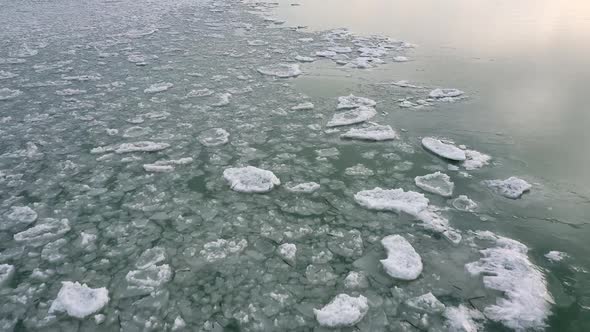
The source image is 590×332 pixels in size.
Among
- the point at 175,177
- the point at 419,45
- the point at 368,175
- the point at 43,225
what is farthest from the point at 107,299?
the point at 419,45

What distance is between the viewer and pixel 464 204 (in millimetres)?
5156

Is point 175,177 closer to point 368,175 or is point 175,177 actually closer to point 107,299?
point 107,299

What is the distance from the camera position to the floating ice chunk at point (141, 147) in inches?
259

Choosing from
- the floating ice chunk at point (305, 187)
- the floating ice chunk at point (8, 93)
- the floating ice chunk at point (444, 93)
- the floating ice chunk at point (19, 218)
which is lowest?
the floating ice chunk at point (8, 93)

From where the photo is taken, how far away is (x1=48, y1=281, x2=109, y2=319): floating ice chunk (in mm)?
A: 3707

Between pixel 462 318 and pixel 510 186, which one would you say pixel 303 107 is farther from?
pixel 462 318

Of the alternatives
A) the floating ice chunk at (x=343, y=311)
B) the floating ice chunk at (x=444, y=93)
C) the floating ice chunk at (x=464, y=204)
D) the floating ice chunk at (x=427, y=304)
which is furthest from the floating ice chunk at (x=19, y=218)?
the floating ice chunk at (x=444, y=93)

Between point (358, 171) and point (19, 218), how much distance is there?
15.1ft

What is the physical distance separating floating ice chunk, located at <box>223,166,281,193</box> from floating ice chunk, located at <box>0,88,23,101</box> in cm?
636

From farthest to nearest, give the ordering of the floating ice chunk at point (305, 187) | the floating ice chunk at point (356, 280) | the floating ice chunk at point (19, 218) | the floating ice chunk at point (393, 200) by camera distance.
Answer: the floating ice chunk at point (305, 187) < the floating ice chunk at point (393, 200) < the floating ice chunk at point (19, 218) < the floating ice chunk at point (356, 280)

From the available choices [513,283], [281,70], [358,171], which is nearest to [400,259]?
[513,283]

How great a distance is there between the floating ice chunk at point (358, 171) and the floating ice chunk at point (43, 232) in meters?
3.84

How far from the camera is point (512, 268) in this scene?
4117 millimetres

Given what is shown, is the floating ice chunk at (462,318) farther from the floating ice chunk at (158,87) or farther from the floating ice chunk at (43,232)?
the floating ice chunk at (158,87)
